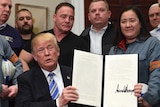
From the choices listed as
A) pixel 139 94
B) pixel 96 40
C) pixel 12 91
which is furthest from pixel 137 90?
pixel 96 40

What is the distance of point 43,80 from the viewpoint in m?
2.18

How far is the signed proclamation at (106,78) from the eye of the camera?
208 cm

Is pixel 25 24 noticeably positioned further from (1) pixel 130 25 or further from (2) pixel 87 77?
(2) pixel 87 77

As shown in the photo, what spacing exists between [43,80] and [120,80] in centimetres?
50

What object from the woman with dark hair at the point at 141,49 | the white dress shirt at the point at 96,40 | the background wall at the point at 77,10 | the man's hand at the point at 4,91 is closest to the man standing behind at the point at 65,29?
the white dress shirt at the point at 96,40

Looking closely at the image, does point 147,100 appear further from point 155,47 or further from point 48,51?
point 48,51

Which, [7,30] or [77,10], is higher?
[77,10]

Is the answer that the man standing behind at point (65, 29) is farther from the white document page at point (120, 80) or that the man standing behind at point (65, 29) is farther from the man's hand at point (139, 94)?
the man's hand at point (139, 94)

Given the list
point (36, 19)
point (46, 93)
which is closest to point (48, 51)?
point (46, 93)

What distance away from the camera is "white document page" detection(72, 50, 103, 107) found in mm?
2070

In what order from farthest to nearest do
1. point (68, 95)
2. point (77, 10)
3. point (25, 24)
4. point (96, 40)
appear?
1. point (77, 10)
2. point (25, 24)
3. point (96, 40)
4. point (68, 95)

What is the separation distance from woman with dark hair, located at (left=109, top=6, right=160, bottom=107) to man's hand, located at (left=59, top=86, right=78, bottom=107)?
379mm

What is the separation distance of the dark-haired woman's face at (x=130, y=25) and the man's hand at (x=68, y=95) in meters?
0.62

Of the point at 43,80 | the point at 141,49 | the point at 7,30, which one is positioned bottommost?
the point at 43,80
